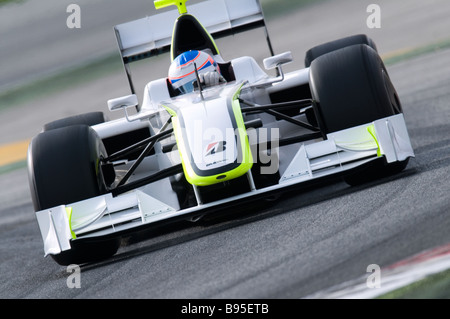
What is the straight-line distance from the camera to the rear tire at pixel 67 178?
20.6ft

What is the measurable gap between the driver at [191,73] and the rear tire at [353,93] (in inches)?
46.6

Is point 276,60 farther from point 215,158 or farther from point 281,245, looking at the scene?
point 281,245

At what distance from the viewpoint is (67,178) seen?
249 inches

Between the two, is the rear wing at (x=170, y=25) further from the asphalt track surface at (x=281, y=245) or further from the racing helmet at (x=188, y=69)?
the asphalt track surface at (x=281, y=245)

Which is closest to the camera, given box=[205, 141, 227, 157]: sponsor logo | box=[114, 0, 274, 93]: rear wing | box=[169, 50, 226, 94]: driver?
box=[205, 141, 227, 157]: sponsor logo

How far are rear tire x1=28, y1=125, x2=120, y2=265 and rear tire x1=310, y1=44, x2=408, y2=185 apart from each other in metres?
1.84

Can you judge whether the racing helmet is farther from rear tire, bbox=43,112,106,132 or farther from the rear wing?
the rear wing

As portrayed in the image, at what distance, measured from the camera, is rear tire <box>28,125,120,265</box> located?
6285 millimetres

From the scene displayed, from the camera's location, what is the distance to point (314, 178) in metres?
6.04

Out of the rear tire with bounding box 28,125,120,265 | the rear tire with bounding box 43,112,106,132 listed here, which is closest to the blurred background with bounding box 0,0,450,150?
the rear tire with bounding box 43,112,106,132

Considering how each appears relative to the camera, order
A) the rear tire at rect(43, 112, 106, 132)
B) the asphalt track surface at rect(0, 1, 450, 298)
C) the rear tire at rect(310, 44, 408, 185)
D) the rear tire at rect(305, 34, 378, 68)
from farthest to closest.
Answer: the rear tire at rect(43, 112, 106, 132) → the rear tire at rect(305, 34, 378, 68) → the rear tire at rect(310, 44, 408, 185) → the asphalt track surface at rect(0, 1, 450, 298)

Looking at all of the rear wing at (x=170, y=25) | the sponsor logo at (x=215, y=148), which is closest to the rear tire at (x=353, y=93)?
the sponsor logo at (x=215, y=148)

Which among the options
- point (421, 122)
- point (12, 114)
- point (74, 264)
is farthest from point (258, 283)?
point (12, 114)
